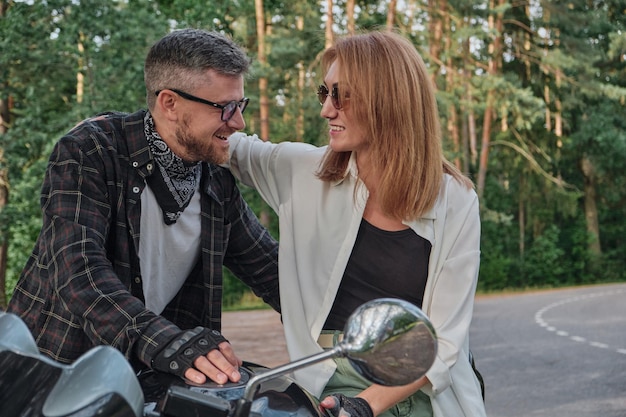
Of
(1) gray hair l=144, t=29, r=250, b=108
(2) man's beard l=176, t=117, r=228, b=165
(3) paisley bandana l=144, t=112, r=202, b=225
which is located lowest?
(3) paisley bandana l=144, t=112, r=202, b=225

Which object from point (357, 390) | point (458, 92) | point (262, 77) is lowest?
point (458, 92)

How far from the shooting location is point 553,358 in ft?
41.7

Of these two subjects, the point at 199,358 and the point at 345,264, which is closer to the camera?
the point at 199,358

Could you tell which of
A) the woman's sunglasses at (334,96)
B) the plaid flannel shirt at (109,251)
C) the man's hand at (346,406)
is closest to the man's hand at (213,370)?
the plaid flannel shirt at (109,251)

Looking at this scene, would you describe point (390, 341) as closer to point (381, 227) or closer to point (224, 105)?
point (381, 227)

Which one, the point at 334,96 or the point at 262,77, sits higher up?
the point at 334,96

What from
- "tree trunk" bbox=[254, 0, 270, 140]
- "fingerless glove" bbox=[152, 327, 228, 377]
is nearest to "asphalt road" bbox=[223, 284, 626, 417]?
"tree trunk" bbox=[254, 0, 270, 140]

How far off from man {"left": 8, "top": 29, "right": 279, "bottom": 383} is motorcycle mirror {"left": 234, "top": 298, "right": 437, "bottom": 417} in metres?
0.89

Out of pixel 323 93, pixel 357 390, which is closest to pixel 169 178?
pixel 323 93

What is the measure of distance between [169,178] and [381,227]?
0.62 metres

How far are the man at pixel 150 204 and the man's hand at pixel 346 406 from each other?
509 millimetres

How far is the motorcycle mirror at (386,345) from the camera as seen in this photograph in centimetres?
158

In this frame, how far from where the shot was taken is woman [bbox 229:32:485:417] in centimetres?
265

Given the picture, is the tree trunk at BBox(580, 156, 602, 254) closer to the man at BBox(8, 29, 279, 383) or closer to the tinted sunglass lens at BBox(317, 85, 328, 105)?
the tinted sunglass lens at BBox(317, 85, 328, 105)
